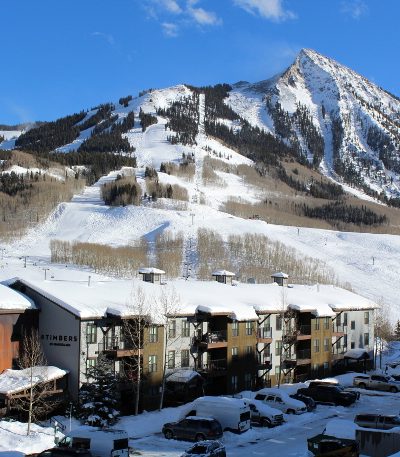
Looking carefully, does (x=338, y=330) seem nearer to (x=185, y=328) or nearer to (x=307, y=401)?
(x=307, y=401)

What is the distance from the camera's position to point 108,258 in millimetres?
138500

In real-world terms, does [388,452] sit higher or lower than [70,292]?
lower

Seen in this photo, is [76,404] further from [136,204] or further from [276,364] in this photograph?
[136,204]

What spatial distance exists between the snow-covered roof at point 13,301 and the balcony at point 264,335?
21.2 m

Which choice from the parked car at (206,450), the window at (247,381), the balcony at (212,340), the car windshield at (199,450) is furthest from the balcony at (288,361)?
the car windshield at (199,450)

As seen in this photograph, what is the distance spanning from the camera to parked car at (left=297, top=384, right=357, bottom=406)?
5306 centimetres

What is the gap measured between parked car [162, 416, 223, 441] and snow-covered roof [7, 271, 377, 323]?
32.0 ft

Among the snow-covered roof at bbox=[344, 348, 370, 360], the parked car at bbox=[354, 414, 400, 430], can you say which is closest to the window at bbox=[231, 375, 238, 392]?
the parked car at bbox=[354, 414, 400, 430]

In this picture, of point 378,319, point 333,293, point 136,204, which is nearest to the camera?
point 333,293

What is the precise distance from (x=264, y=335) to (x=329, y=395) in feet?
29.2

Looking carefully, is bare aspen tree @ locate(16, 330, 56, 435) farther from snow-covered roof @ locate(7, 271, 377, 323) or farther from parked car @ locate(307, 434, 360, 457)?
parked car @ locate(307, 434, 360, 457)

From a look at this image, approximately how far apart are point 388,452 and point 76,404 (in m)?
20.5

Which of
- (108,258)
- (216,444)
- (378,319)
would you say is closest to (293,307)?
(216,444)

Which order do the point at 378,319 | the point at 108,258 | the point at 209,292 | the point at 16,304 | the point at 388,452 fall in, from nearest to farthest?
the point at 388,452 < the point at 16,304 < the point at 209,292 < the point at 378,319 < the point at 108,258
